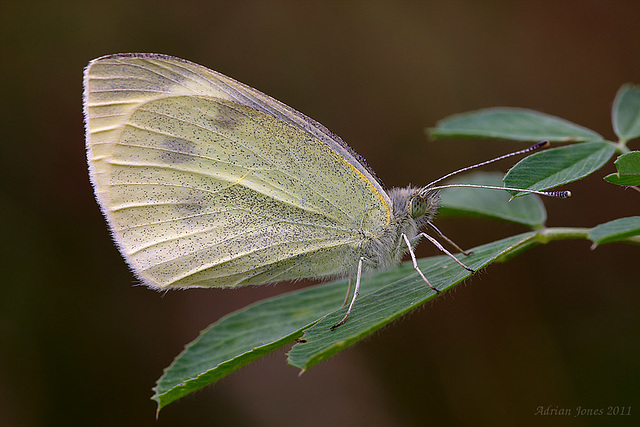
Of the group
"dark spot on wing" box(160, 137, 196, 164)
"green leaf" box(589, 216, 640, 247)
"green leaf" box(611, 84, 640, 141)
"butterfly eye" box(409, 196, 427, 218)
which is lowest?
"green leaf" box(589, 216, 640, 247)

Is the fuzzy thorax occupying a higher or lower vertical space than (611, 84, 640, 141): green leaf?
lower

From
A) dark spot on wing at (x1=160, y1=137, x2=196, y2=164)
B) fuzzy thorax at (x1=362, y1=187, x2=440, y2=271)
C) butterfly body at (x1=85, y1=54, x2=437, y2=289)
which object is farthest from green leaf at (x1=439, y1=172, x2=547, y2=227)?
dark spot on wing at (x1=160, y1=137, x2=196, y2=164)

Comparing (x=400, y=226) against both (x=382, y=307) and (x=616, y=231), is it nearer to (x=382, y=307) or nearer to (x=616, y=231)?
(x=382, y=307)

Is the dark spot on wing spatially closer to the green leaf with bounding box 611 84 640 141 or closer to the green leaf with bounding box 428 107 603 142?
the green leaf with bounding box 428 107 603 142

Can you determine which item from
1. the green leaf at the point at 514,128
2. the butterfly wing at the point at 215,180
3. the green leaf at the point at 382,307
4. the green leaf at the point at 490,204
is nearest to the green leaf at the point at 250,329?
the butterfly wing at the point at 215,180

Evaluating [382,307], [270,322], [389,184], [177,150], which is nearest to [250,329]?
[270,322]
